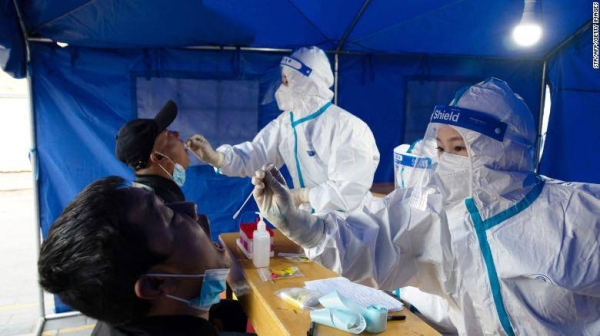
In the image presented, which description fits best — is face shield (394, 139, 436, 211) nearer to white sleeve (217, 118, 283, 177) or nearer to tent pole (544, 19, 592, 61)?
white sleeve (217, 118, 283, 177)

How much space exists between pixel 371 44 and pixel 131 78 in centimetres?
202

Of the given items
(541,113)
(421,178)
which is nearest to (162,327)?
(421,178)

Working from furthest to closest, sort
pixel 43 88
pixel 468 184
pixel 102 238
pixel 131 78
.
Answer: pixel 131 78
pixel 43 88
pixel 468 184
pixel 102 238

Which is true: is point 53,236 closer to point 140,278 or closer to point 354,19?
point 140,278

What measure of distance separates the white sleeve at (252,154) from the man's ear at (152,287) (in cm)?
188

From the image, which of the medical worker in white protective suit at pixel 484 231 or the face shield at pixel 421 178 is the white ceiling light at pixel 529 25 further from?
the medical worker in white protective suit at pixel 484 231

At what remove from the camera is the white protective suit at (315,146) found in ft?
8.35

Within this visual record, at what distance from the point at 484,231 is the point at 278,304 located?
746 millimetres

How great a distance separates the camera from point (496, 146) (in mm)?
1258

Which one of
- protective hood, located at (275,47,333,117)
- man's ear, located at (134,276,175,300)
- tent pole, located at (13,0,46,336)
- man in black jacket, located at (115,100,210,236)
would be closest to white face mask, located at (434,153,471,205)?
man's ear, located at (134,276,175,300)

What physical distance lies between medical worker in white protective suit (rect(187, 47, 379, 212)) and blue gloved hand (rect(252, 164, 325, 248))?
4.07ft

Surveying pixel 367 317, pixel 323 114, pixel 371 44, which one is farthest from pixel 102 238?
pixel 371 44

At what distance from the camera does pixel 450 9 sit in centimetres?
335

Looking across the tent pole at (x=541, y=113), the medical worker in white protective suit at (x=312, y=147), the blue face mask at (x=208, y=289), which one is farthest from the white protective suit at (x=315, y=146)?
the tent pole at (x=541, y=113)
